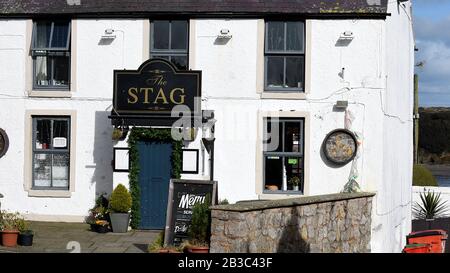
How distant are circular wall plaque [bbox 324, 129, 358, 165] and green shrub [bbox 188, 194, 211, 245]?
5303 mm

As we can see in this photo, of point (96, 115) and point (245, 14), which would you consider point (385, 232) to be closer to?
point (245, 14)

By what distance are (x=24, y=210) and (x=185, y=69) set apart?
487 cm

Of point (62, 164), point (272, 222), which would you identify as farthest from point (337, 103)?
point (62, 164)

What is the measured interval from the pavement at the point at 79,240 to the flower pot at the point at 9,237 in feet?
0.60

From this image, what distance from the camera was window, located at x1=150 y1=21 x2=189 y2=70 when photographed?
17.7m

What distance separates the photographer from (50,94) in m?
17.7

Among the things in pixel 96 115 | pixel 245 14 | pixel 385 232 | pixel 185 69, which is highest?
pixel 245 14

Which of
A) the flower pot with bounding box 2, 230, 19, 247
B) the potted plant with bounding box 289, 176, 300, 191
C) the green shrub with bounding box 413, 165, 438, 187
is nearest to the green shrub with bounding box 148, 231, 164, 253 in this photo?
the flower pot with bounding box 2, 230, 19, 247

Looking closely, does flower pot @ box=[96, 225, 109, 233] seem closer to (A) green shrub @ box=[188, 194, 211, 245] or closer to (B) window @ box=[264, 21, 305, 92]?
(A) green shrub @ box=[188, 194, 211, 245]

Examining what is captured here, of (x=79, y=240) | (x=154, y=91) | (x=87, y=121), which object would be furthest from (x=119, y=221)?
(x=154, y=91)

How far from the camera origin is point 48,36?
59.1ft

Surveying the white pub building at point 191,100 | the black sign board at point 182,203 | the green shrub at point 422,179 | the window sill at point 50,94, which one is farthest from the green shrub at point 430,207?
the black sign board at point 182,203

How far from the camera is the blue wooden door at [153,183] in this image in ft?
56.1

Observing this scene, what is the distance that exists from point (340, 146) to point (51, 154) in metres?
6.56
